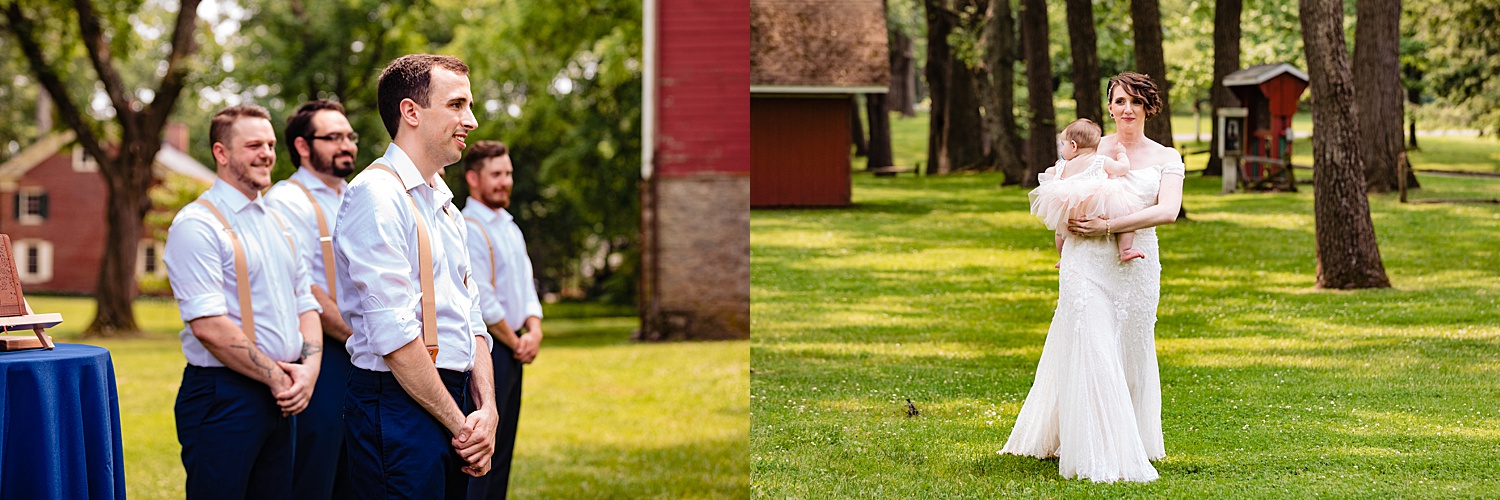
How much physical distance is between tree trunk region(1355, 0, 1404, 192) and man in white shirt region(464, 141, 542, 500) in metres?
3.51

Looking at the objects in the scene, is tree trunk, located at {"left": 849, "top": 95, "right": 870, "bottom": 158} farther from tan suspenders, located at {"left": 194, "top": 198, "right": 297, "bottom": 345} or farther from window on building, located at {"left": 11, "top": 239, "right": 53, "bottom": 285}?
window on building, located at {"left": 11, "top": 239, "right": 53, "bottom": 285}

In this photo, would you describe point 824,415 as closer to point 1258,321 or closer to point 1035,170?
point 1035,170

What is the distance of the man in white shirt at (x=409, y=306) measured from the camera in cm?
329

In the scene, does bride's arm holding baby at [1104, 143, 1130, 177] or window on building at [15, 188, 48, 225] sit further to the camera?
window on building at [15, 188, 48, 225]

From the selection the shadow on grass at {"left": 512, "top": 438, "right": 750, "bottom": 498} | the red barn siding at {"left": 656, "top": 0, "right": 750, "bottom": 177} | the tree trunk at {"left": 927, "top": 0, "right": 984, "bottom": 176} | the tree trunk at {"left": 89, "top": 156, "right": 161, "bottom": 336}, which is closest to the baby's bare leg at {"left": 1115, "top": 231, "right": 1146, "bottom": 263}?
the tree trunk at {"left": 927, "top": 0, "right": 984, "bottom": 176}

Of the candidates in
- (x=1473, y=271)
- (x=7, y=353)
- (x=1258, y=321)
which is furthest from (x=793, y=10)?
(x=7, y=353)

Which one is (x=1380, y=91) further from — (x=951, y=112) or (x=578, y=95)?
(x=578, y=95)

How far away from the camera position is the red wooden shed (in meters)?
5.05

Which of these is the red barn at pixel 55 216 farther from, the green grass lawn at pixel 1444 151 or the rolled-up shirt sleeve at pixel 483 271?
the green grass lawn at pixel 1444 151

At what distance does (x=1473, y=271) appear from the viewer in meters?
5.00

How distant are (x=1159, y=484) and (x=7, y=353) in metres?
3.66

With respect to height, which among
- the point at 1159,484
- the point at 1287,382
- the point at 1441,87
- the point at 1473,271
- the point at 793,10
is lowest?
the point at 1159,484

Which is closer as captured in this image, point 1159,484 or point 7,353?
point 7,353

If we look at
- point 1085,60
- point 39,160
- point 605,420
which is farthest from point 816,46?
point 39,160
